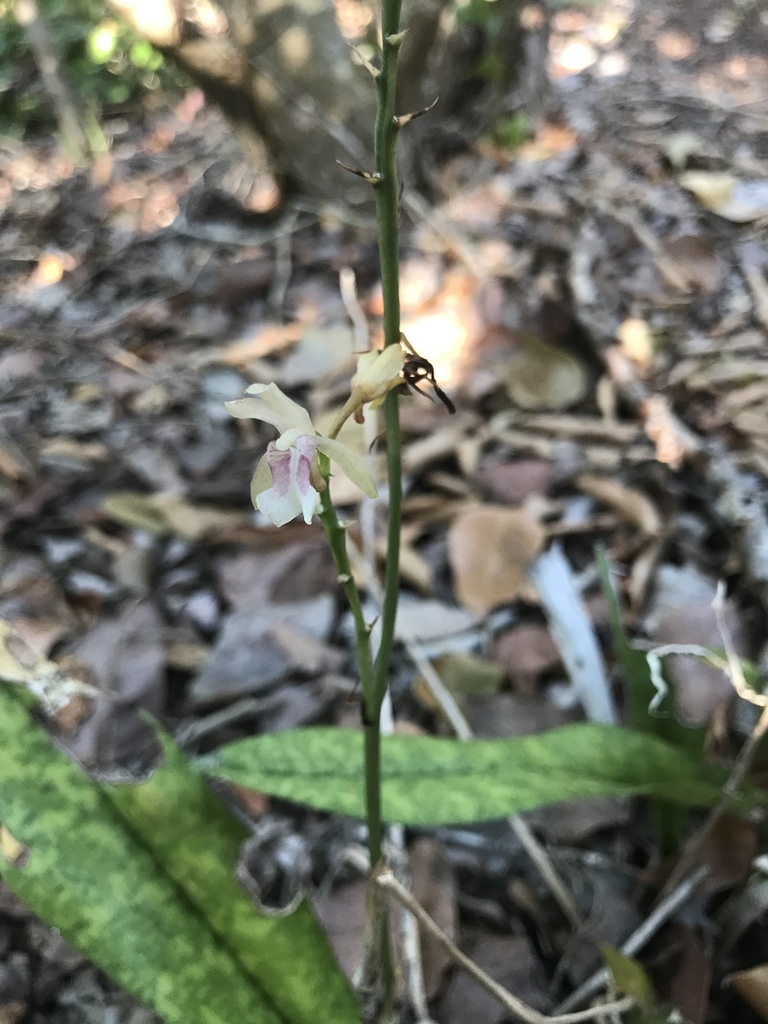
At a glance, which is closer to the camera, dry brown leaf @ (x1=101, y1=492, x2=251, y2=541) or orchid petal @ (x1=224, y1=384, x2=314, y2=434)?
orchid petal @ (x1=224, y1=384, x2=314, y2=434)

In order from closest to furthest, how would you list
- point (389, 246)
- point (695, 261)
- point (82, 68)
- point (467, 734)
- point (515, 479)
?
1. point (389, 246)
2. point (467, 734)
3. point (515, 479)
4. point (695, 261)
5. point (82, 68)

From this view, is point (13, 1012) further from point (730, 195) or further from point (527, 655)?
point (730, 195)

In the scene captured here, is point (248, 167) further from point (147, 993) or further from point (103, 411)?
point (147, 993)

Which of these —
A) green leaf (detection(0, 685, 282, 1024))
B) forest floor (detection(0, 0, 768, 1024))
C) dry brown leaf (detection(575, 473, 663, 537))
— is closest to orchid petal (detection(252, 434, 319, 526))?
forest floor (detection(0, 0, 768, 1024))

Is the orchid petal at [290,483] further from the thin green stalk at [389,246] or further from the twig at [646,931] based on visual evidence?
the twig at [646,931]

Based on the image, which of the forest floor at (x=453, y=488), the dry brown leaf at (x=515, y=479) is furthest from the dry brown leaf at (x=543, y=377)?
the dry brown leaf at (x=515, y=479)

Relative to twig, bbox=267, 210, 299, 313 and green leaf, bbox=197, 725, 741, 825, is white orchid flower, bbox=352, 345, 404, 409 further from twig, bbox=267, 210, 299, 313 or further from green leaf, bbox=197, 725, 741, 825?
twig, bbox=267, 210, 299, 313

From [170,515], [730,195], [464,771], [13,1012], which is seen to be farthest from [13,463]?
[730,195]
